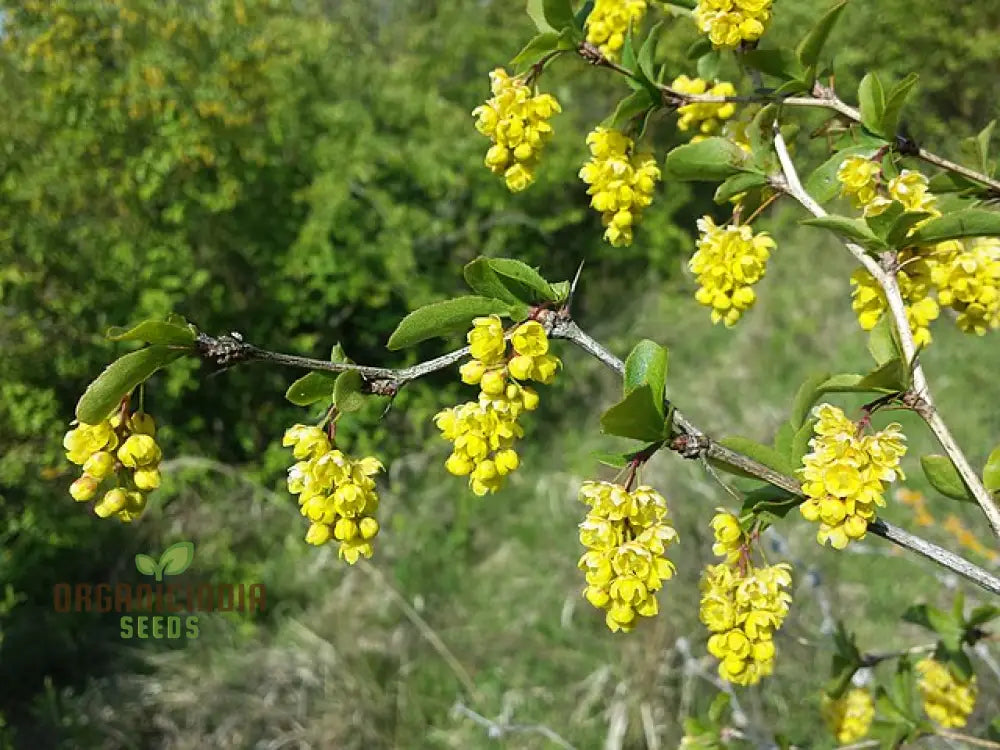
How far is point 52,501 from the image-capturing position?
3.59m

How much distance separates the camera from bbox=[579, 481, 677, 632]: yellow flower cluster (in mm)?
792

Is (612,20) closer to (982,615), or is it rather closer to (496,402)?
(496,402)

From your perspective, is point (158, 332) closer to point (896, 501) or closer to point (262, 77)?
point (896, 501)

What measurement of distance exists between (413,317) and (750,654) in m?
0.53

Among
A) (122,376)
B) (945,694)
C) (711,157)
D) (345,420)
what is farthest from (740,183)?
(345,420)

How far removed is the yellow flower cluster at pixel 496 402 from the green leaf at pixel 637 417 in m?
0.09

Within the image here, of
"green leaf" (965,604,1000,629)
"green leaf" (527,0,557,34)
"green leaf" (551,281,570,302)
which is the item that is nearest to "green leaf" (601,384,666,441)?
"green leaf" (551,281,570,302)

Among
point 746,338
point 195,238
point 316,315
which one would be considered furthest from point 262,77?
point 746,338

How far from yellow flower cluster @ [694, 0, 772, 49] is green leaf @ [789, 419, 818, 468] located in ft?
1.54

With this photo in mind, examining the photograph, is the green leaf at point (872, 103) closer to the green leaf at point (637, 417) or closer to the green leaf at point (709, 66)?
the green leaf at point (709, 66)

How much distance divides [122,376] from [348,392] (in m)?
0.20

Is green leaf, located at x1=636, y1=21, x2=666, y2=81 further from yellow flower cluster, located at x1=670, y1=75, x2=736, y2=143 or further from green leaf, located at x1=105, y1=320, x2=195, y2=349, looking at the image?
green leaf, located at x1=105, y1=320, x2=195, y2=349

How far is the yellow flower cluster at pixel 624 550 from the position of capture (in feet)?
2.60

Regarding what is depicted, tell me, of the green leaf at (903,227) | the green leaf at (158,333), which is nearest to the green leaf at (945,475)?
the green leaf at (903,227)
